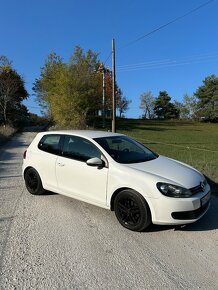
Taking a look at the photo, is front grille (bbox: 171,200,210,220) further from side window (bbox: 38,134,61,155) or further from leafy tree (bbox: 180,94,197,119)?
leafy tree (bbox: 180,94,197,119)

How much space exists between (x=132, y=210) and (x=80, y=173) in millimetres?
1260

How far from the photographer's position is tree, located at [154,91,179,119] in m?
95.9

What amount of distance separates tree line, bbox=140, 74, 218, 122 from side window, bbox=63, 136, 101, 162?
71104 millimetres

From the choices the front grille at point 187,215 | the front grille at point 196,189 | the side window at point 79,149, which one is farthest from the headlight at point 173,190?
the side window at point 79,149

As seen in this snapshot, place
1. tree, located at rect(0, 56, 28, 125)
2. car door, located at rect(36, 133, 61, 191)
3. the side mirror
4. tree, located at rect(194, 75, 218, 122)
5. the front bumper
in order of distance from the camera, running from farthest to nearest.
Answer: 1. tree, located at rect(194, 75, 218, 122)
2. tree, located at rect(0, 56, 28, 125)
3. car door, located at rect(36, 133, 61, 191)
4. the side mirror
5. the front bumper

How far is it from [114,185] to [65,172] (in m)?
1.24

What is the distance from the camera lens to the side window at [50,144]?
6.55 m

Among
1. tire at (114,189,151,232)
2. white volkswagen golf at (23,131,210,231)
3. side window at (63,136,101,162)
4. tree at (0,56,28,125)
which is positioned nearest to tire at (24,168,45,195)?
white volkswagen golf at (23,131,210,231)

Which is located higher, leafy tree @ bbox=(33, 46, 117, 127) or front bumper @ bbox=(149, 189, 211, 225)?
leafy tree @ bbox=(33, 46, 117, 127)

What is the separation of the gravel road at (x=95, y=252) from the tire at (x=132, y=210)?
0.12 metres

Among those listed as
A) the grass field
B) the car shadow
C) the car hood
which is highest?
the car hood

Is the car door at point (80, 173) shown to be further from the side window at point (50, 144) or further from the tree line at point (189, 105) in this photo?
the tree line at point (189, 105)

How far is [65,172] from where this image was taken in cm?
609

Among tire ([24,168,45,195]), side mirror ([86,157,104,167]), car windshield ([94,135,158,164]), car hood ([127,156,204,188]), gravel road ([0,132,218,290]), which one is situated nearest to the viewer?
gravel road ([0,132,218,290])
